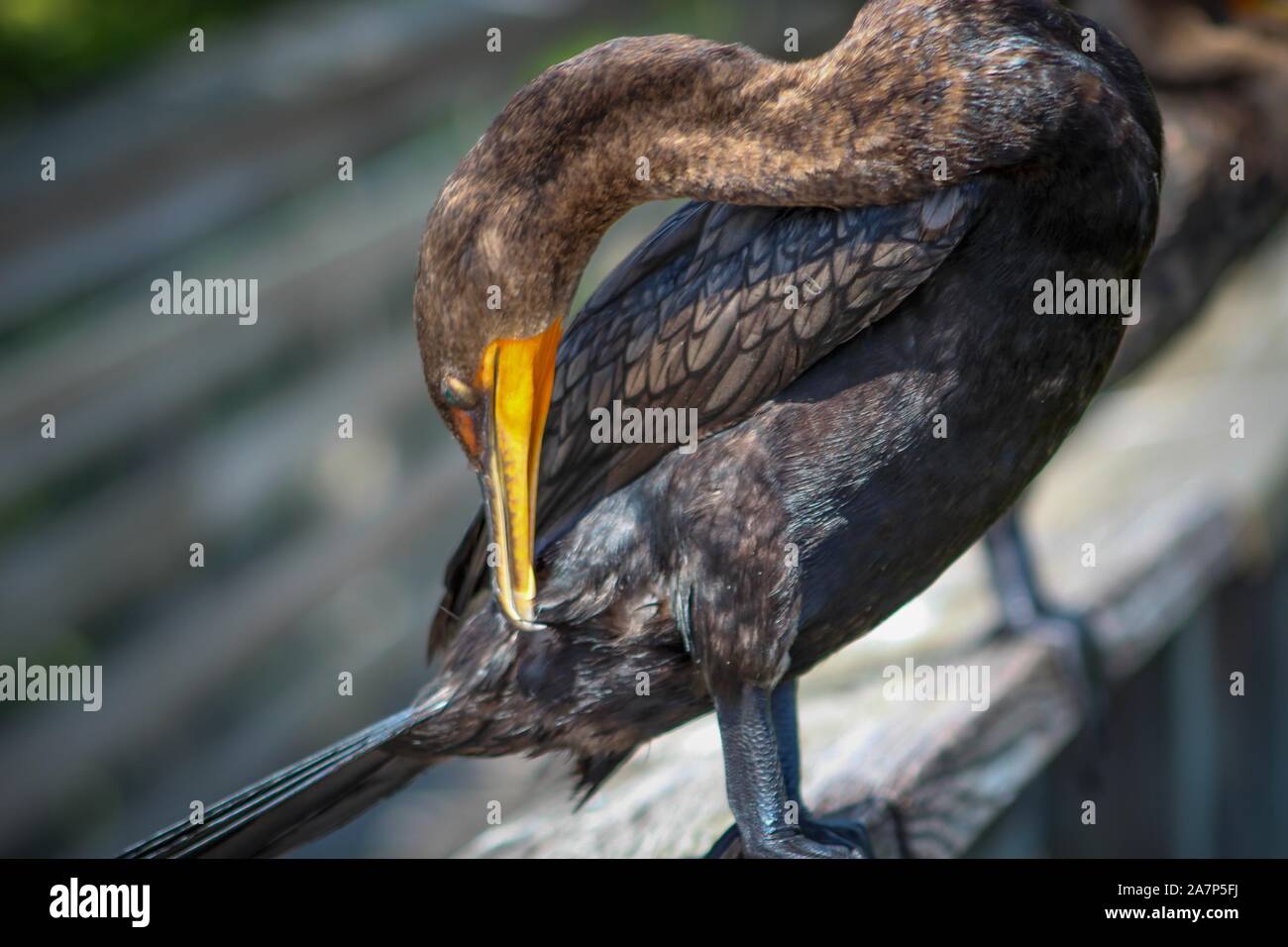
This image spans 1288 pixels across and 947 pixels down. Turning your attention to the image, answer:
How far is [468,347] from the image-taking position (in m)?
1.55

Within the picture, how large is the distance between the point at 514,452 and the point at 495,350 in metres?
0.11

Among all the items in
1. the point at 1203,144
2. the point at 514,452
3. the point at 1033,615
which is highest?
the point at 1203,144

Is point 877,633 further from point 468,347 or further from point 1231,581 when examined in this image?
point 468,347

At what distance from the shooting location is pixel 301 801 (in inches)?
72.2

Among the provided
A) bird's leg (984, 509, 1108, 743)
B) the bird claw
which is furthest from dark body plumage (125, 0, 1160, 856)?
bird's leg (984, 509, 1108, 743)

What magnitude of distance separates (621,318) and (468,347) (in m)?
0.26

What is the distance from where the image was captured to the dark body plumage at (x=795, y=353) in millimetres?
1535

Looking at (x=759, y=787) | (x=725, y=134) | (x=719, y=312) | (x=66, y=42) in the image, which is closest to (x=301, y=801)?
(x=759, y=787)

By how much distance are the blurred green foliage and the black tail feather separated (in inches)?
111

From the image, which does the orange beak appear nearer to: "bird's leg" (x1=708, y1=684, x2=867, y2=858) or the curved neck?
the curved neck

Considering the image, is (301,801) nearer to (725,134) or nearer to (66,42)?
(725,134)

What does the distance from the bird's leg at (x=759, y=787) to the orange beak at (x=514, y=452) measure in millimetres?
253

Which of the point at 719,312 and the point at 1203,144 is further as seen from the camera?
the point at 1203,144

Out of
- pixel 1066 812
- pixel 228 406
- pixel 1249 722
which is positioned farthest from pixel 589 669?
pixel 228 406
